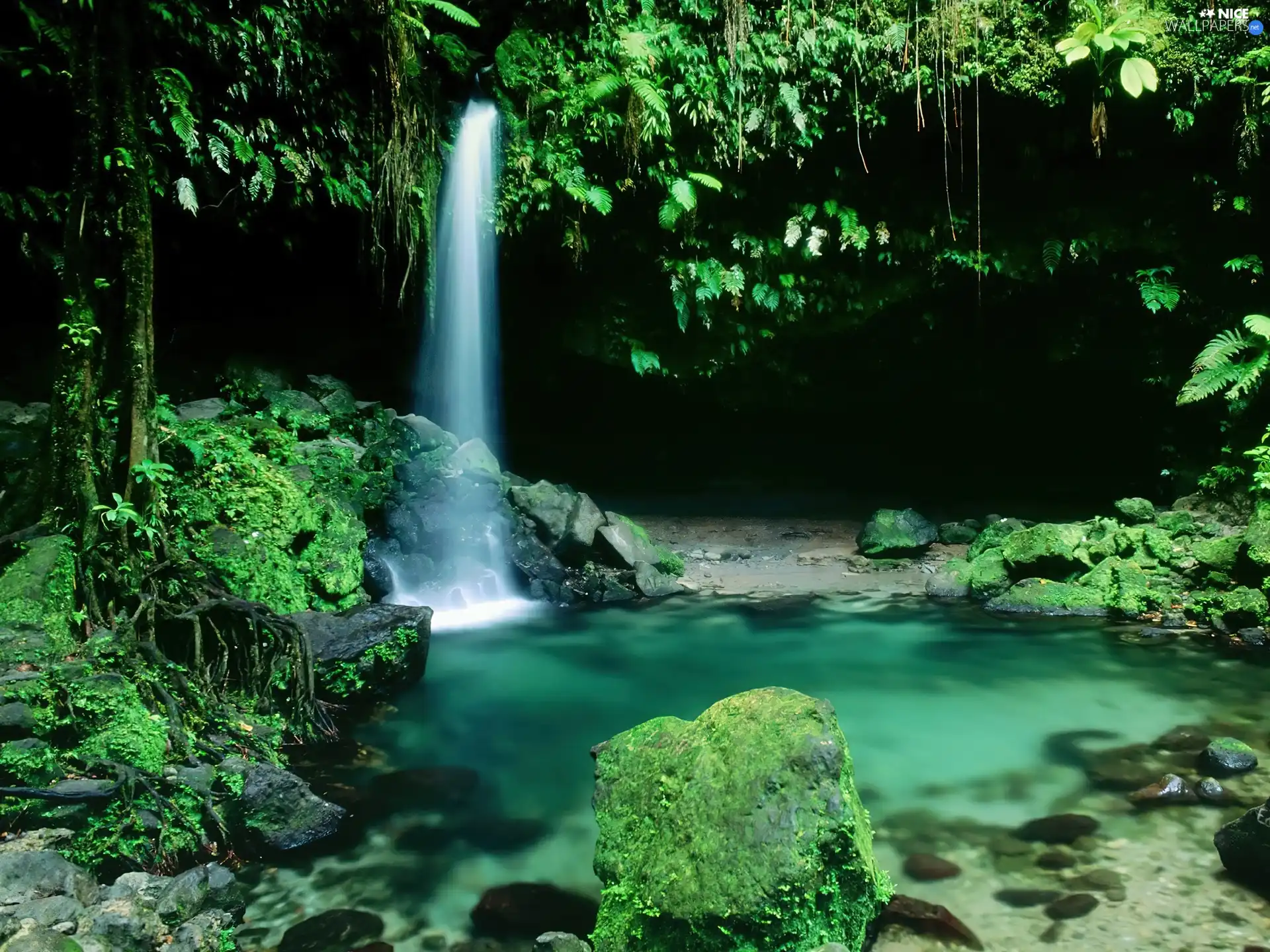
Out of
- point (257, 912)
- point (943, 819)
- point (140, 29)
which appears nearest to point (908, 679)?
point (943, 819)

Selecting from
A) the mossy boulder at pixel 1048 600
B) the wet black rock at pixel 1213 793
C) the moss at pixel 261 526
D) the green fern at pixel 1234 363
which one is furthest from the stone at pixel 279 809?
the green fern at pixel 1234 363

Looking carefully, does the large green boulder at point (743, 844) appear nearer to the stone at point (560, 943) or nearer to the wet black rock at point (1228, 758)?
the stone at point (560, 943)

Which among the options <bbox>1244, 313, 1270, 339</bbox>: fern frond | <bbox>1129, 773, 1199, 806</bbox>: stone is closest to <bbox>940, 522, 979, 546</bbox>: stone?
<bbox>1244, 313, 1270, 339</bbox>: fern frond

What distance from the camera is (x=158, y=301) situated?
10125mm

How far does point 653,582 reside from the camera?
10.7 meters

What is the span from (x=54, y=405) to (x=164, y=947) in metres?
3.88

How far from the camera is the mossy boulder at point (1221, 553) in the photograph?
868 cm

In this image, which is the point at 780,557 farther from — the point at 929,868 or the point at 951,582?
the point at 929,868

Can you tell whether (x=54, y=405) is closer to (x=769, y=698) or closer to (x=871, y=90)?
(x=769, y=698)

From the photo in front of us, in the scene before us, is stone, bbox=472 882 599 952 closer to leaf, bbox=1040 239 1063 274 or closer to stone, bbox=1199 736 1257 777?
stone, bbox=1199 736 1257 777

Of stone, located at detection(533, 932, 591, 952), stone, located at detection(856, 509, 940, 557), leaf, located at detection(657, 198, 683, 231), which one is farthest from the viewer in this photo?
stone, located at detection(856, 509, 940, 557)

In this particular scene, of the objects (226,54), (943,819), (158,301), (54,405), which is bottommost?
(943,819)

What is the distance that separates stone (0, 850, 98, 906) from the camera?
3463mm

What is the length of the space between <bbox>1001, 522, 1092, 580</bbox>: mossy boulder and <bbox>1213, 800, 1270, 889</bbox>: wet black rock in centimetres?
592
